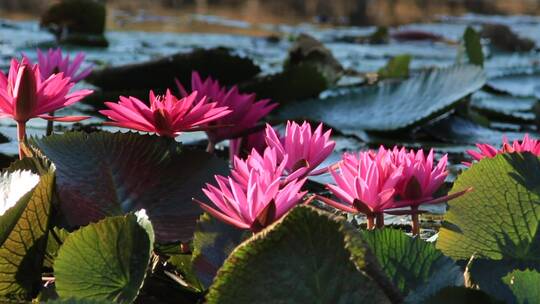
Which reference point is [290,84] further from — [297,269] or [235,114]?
[297,269]

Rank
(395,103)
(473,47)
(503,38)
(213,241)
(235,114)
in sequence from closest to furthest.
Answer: (213,241) < (235,114) < (395,103) < (473,47) < (503,38)

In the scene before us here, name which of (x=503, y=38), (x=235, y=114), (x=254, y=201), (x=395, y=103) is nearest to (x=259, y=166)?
(x=254, y=201)

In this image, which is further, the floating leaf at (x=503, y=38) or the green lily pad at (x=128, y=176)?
the floating leaf at (x=503, y=38)

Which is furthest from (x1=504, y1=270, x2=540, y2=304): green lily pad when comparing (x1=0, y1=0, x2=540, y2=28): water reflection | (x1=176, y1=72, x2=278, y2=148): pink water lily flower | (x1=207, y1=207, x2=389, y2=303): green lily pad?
(x1=0, y1=0, x2=540, y2=28): water reflection

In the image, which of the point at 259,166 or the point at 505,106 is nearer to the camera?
the point at 259,166

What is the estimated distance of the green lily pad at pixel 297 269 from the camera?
544mm

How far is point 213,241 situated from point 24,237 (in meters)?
0.15

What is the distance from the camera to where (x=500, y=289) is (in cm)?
61

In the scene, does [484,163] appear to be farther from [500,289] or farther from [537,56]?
[537,56]

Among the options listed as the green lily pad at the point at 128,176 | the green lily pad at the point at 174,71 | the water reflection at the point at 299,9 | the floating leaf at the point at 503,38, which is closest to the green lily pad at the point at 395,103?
the green lily pad at the point at 174,71

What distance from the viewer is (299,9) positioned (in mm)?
8500

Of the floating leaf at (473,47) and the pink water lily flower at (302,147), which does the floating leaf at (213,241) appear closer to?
the pink water lily flower at (302,147)

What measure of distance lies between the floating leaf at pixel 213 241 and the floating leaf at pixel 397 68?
6.85 feet

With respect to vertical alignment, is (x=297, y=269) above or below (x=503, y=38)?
above
